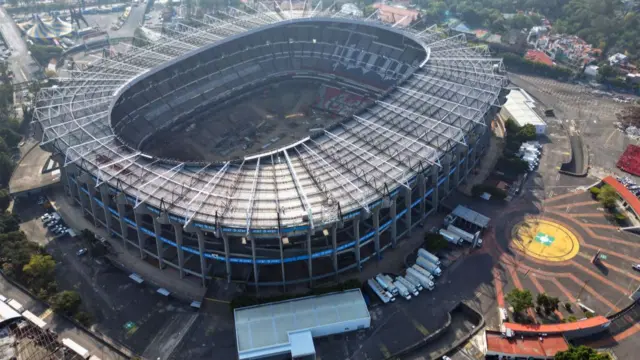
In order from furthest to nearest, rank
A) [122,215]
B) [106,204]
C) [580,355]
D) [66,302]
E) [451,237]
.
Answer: [451,237], [106,204], [122,215], [66,302], [580,355]

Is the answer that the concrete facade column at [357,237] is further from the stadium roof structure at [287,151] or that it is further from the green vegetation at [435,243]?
the green vegetation at [435,243]

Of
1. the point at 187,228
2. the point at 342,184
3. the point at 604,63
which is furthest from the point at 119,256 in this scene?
the point at 604,63

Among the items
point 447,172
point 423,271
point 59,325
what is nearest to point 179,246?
point 59,325

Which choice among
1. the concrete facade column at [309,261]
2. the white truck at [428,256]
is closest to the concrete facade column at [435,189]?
the white truck at [428,256]

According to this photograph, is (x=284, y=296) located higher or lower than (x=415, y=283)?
lower

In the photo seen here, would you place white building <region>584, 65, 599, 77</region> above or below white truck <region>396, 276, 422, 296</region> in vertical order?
above

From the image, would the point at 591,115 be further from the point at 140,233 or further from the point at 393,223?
the point at 140,233

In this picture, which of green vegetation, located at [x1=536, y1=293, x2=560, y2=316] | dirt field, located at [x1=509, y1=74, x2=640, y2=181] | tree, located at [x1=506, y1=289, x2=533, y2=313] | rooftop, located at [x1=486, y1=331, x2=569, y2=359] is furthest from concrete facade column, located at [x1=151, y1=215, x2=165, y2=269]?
dirt field, located at [x1=509, y1=74, x2=640, y2=181]

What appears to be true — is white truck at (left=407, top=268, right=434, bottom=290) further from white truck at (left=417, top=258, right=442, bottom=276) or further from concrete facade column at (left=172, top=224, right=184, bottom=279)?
concrete facade column at (left=172, top=224, right=184, bottom=279)
